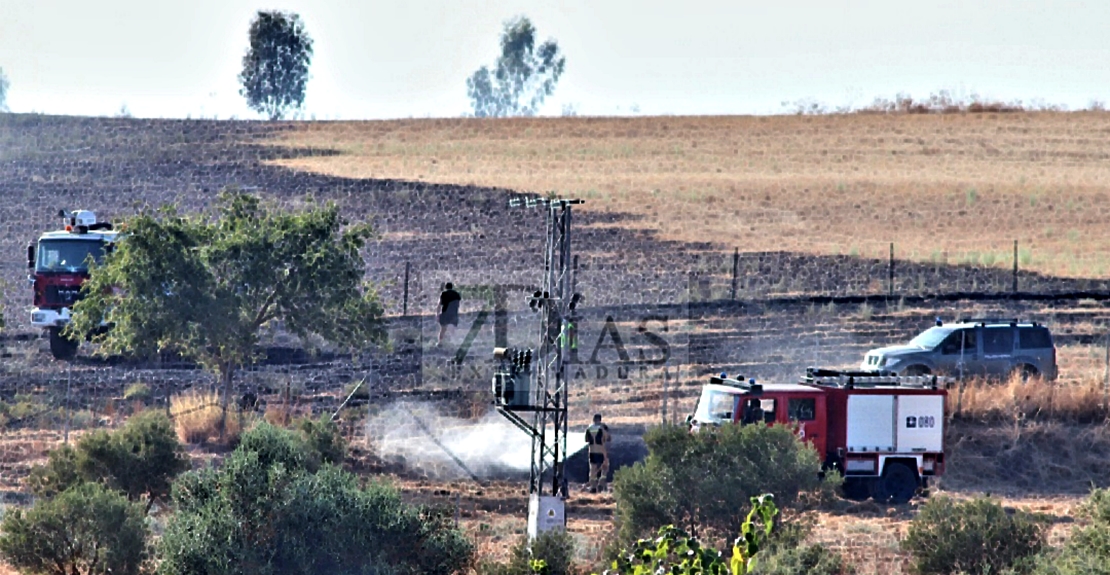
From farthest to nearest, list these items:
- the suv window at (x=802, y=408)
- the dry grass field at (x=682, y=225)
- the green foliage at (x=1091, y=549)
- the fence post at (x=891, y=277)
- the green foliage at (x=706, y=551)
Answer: the fence post at (x=891, y=277)
the dry grass field at (x=682, y=225)
the suv window at (x=802, y=408)
the green foliage at (x=1091, y=549)
the green foliage at (x=706, y=551)

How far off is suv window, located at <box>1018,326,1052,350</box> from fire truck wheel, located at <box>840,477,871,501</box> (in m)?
6.80

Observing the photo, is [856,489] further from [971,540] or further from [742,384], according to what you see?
[971,540]

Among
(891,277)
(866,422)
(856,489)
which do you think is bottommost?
(856,489)

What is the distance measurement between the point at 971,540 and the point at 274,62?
101 metres

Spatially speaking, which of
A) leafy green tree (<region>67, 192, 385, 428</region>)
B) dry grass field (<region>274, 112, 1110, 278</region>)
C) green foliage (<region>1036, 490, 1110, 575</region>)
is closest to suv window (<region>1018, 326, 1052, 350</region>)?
leafy green tree (<region>67, 192, 385, 428</region>)

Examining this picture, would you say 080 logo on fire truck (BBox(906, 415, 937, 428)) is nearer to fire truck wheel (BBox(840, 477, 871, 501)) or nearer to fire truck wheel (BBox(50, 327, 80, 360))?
fire truck wheel (BBox(840, 477, 871, 501))

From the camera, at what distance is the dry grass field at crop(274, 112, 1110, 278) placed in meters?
56.2

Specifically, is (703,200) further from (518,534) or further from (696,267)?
(518,534)

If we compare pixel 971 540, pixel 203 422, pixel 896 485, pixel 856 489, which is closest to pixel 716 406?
pixel 856 489

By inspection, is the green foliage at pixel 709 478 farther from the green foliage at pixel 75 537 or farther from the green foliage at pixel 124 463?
the green foliage at pixel 124 463

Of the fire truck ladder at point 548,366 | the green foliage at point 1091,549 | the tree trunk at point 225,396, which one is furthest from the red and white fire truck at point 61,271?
the green foliage at point 1091,549

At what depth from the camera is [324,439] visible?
89.1 ft

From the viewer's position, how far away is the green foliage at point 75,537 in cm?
2103

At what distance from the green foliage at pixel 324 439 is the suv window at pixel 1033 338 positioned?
41.9 feet
